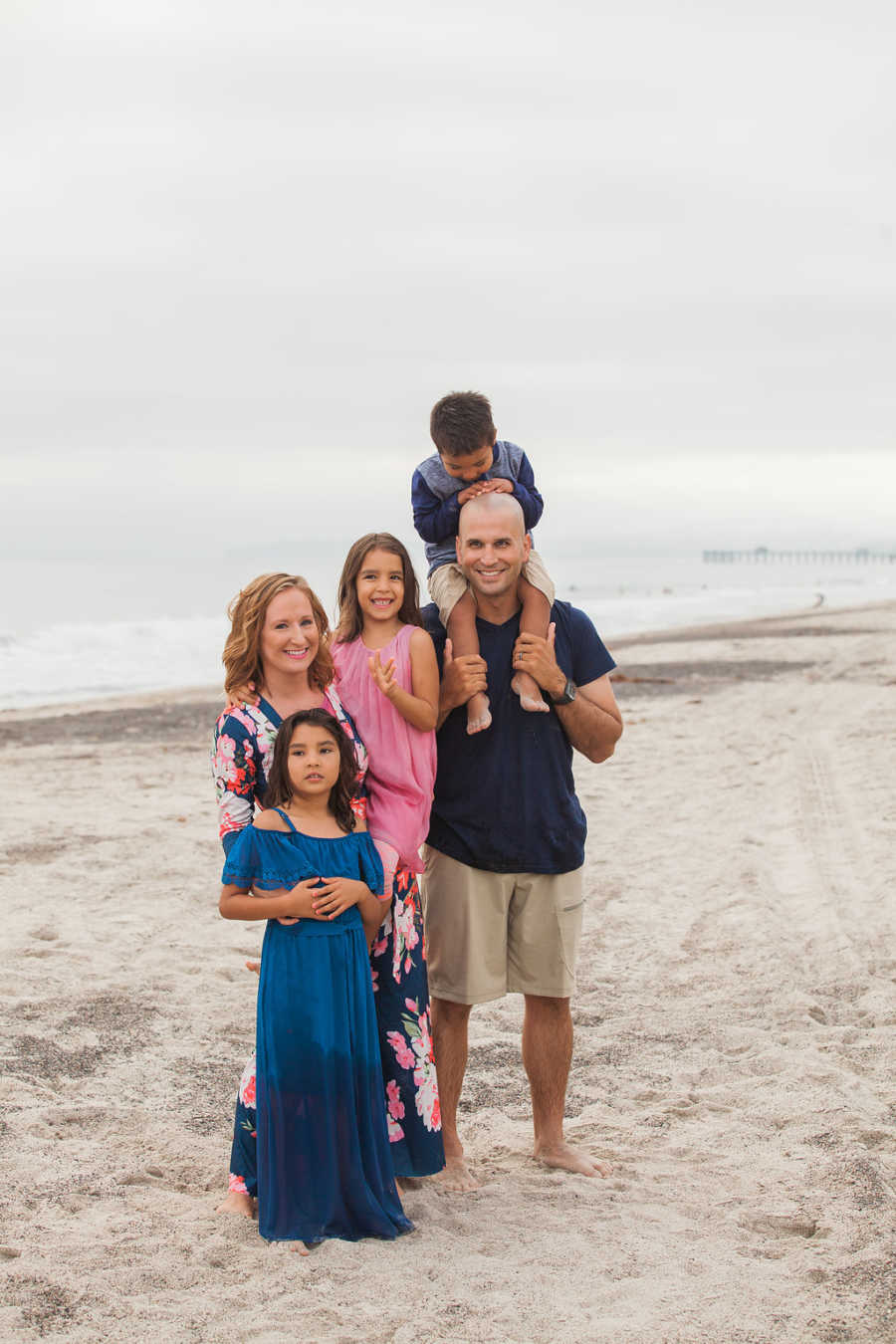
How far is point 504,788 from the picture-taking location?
383cm

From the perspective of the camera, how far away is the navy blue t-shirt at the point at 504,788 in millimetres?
3820

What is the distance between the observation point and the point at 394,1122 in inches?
142

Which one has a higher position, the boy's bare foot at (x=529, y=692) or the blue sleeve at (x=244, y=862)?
the boy's bare foot at (x=529, y=692)

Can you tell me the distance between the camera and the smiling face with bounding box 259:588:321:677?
3436 millimetres

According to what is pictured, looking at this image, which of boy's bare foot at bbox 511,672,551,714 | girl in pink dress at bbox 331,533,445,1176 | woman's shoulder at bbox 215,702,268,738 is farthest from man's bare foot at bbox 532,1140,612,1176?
woman's shoulder at bbox 215,702,268,738

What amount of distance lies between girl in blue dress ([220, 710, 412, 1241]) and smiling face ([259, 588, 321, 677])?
0.65 feet

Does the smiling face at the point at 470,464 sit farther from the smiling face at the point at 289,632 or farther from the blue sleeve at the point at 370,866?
the blue sleeve at the point at 370,866

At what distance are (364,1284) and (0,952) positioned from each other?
131 inches

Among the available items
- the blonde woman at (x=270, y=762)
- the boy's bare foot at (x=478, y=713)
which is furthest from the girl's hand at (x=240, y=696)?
the boy's bare foot at (x=478, y=713)

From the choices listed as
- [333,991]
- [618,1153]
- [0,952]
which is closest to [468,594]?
[333,991]

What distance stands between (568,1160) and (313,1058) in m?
1.16

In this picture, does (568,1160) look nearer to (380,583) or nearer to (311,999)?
(311,999)

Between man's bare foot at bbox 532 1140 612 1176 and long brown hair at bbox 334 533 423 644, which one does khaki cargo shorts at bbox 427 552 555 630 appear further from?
man's bare foot at bbox 532 1140 612 1176

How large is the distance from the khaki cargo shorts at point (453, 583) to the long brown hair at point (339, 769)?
654 mm
